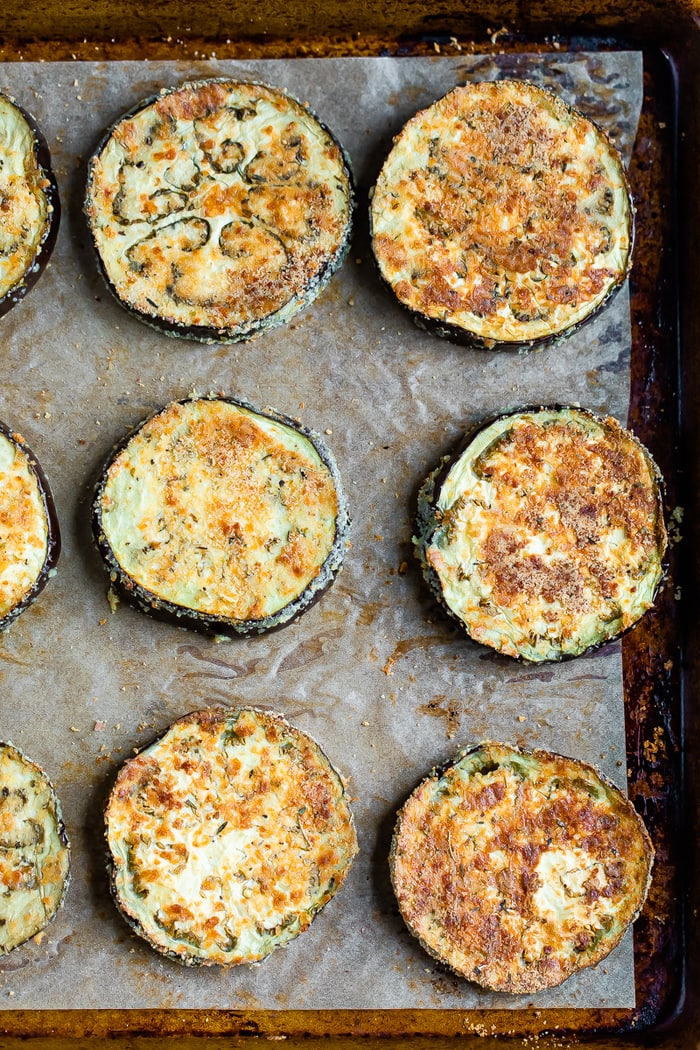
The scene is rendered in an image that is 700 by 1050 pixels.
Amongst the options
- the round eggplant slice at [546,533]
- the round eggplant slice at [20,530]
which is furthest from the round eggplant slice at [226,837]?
the round eggplant slice at [546,533]

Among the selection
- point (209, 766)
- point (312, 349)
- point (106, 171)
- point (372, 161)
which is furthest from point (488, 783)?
point (106, 171)

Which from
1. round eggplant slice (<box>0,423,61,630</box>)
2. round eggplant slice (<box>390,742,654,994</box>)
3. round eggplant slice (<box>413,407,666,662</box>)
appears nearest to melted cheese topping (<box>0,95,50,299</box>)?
round eggplant slice (<box>0,423,61,630</box>)

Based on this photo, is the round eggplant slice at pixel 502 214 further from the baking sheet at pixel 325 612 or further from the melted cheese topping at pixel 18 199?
the melted cheese topping at pixel 18 199

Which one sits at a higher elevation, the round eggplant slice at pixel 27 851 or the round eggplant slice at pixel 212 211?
the round eggplant slice at pixel 212 211

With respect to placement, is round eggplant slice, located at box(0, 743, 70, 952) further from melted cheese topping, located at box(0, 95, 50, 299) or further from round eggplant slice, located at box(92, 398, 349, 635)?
melted cheese topping, located at box(0, 95, 50, 299)

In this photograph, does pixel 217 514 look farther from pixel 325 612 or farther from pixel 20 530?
pixel 20 530

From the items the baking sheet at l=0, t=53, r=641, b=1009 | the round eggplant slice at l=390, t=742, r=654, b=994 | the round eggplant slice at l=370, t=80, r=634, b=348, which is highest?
the round eggplant slice at l=370, t=80, r=634, b=348

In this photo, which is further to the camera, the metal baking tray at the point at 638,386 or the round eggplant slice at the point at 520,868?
the metal baking tray at the point at 638,386
